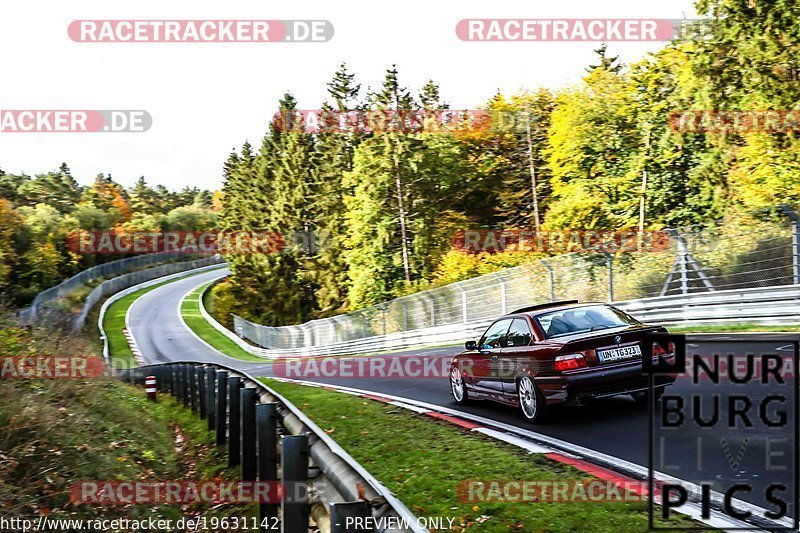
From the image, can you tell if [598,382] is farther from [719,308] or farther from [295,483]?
[719,308]

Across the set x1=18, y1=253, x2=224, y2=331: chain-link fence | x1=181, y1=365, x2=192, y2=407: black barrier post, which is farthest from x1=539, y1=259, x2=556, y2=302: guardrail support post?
x1=18, y1=253, x2=224, y2=331: chain-link fence

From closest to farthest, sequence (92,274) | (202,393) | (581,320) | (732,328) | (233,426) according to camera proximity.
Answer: (233,426) < (581,320) < (202,393) < (732,328) < (92,274)

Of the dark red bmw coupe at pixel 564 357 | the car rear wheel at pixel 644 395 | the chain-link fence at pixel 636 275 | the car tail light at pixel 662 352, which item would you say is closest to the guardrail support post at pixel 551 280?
the chain-link fence at pixel 636 275

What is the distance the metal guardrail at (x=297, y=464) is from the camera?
367cm

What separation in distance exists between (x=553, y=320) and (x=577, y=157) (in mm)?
32619

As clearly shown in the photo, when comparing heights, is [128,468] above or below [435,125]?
below

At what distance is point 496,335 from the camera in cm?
1103

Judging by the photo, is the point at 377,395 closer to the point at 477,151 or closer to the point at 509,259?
the point at 509,259

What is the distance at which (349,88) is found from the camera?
7331 cm

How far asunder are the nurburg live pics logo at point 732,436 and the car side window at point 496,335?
2.29 meters

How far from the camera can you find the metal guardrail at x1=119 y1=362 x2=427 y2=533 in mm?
3672

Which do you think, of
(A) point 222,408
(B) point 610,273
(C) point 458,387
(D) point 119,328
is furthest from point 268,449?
(D) point 119,328

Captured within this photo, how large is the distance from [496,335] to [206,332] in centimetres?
5483

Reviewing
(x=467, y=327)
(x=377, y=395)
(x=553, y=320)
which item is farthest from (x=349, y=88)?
(x=553, y=320)
